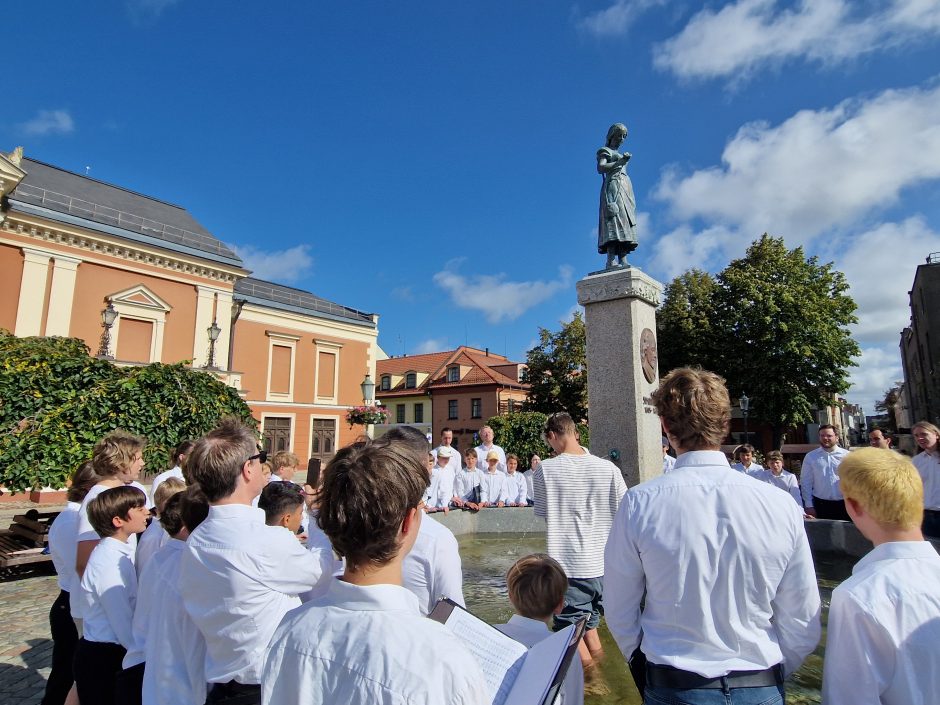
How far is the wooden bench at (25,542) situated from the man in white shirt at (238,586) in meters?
6.30

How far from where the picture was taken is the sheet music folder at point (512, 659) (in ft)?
4.83

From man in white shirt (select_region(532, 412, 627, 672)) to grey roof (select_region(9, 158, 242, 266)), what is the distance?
2699 centimetres

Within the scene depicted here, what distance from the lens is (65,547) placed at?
344 centimetres

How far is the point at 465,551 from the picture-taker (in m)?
8.19

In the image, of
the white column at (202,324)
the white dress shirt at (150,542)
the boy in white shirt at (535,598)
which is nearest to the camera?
the boy in white shirt at (535,598)

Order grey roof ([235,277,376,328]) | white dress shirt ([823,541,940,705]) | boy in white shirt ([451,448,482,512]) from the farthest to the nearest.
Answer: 1. grey roof ([235,277,376,328])
2. boy in white shirt ([451,448,482,512])
3. white dress shirt ([823,541,940,705])

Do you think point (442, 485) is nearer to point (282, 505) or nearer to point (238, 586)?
point (282, 505)

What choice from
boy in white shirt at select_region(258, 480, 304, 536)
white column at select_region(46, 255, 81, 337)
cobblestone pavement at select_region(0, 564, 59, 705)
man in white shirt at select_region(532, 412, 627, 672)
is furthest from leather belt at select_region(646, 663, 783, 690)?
white column at select_region(46, 255, 81, 337)

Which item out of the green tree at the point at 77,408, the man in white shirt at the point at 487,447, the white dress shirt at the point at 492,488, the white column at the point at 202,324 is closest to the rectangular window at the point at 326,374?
the white column at the point at 202,324

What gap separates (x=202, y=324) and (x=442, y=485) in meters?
23.5

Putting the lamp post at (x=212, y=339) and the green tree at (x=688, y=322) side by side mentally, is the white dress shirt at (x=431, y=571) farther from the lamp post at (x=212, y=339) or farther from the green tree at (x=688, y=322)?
the green tree at (x=688, y=322)

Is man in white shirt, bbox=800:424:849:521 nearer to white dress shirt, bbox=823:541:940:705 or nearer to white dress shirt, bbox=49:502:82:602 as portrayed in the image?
white dress shirt, bbox=823:541:940:705

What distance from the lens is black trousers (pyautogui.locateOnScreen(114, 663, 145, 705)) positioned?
2.65m

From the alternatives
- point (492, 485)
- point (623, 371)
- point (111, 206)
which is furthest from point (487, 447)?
point (111, 206)
